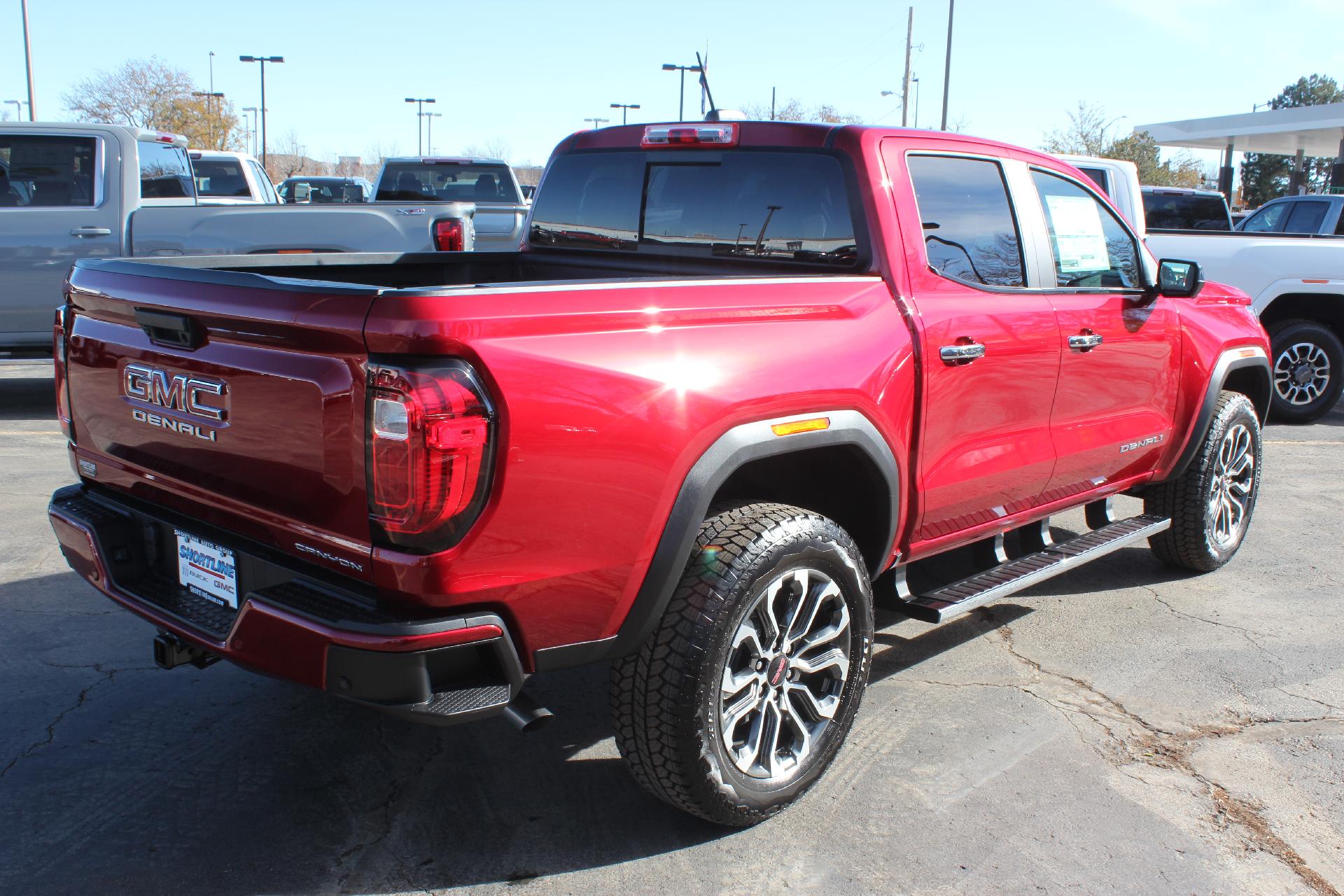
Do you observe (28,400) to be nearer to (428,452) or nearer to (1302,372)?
(428,452)

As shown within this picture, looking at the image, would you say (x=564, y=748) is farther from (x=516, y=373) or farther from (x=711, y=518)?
(x=516, y=373)

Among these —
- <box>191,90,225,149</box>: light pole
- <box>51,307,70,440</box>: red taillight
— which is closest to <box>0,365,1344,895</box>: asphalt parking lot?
<box>51,307,70,440</box>: red taillight

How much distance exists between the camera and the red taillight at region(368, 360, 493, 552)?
91.8 inches

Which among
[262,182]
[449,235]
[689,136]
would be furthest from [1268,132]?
[689,136]

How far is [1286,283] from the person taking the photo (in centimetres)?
938

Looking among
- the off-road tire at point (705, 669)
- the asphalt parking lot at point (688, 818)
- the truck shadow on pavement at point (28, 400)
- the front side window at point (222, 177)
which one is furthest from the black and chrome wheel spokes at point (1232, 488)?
the front side window at point (222, 177)

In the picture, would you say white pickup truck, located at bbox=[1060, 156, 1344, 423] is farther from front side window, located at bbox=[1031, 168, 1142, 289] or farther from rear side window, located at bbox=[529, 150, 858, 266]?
rear side window, located at bbox=[529, 150, 858, 266]

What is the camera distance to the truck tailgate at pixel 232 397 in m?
2.46

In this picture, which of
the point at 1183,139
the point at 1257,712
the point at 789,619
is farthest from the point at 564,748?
the point at 1183,139

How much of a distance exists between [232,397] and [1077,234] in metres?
3.22

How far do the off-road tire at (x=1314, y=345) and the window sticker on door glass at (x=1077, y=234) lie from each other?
5.87 m

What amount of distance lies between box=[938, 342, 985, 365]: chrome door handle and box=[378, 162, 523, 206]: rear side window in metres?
10.5

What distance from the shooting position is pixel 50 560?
5105 millimetres

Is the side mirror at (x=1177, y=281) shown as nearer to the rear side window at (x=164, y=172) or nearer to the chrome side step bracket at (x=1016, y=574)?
the chrome side step bracket at (x=1016, y=574)
